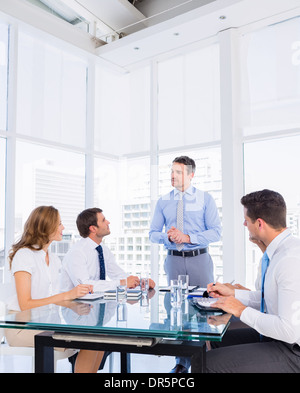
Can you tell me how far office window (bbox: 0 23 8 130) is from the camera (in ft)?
14.2

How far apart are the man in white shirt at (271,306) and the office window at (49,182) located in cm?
321

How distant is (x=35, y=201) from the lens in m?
4.74

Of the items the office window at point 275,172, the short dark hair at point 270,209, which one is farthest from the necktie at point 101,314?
the office window at point 275,172

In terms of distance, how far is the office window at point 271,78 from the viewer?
4164 mm

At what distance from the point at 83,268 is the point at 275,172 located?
2.56 metres

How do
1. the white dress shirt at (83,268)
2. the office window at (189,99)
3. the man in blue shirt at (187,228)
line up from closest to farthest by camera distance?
the white dress shirt at (83,268)
the man in blue shirt at (187,228)
the office window at (189,99)

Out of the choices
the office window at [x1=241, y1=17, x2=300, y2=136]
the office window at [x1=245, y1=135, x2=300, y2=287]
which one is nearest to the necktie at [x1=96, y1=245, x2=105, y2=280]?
the office window at [x1=245, y1=135, x2=300, y2=287]

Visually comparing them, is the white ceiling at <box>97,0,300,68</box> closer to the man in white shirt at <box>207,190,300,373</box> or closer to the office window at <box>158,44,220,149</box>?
the office window at <box>158,44,220,149</box>

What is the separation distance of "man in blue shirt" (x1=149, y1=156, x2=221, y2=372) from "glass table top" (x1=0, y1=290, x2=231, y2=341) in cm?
135

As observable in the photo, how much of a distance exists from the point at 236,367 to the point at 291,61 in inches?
137

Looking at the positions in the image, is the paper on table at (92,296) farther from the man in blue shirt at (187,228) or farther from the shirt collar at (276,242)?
the man in blue shirt at (187,228)

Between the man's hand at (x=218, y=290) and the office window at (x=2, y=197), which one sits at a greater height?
the office window at (x=2, y=197)

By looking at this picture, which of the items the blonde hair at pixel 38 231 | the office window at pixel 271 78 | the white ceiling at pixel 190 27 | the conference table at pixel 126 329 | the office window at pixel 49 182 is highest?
the white ceiling at pixel 190 27

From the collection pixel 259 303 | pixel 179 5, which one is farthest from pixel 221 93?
pixel 259 303
